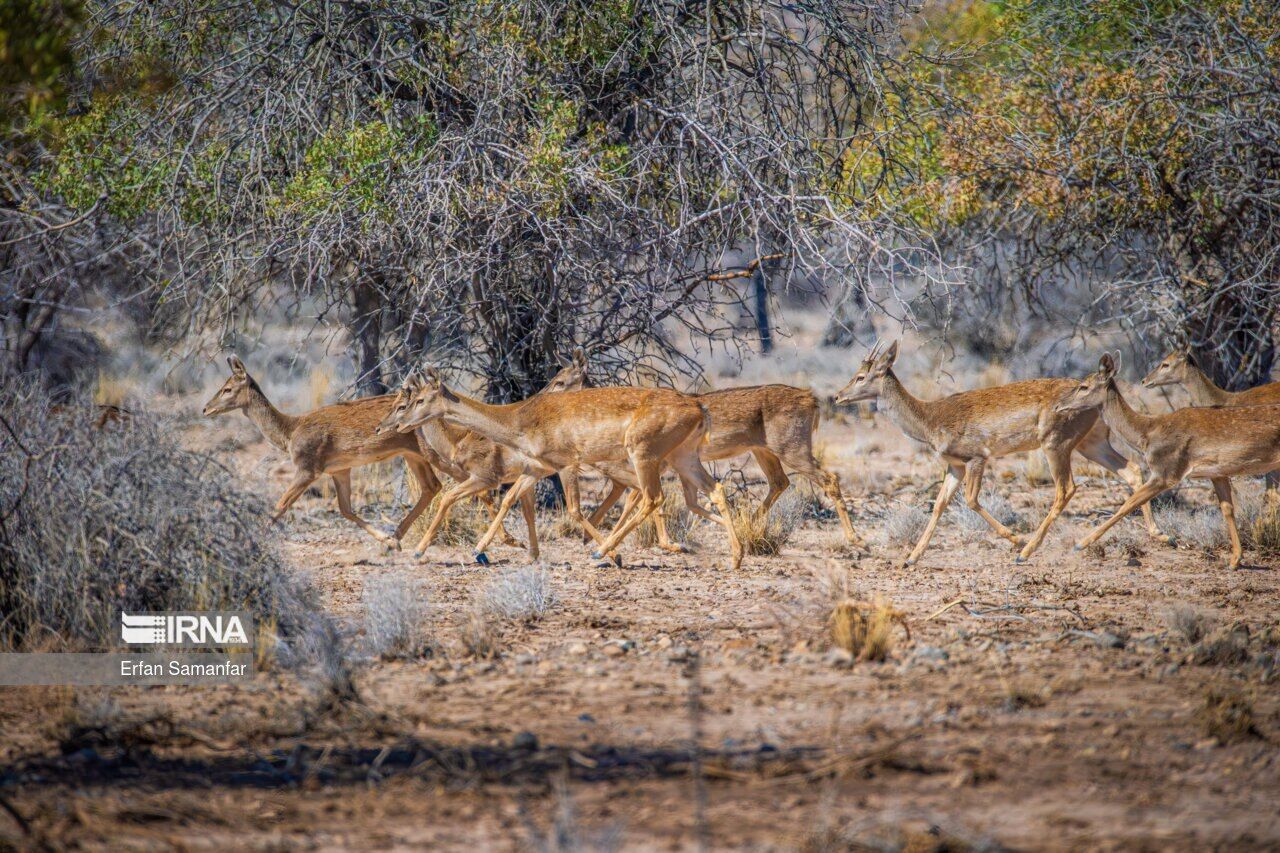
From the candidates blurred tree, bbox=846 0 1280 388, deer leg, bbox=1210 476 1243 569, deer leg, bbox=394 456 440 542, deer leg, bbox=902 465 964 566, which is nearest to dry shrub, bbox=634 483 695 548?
deer leg, bbox=394 456 440 542

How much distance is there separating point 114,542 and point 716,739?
4.30m

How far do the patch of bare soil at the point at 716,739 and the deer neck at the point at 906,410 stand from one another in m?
3.24

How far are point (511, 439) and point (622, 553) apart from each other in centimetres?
178

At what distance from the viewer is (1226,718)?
6.57 m

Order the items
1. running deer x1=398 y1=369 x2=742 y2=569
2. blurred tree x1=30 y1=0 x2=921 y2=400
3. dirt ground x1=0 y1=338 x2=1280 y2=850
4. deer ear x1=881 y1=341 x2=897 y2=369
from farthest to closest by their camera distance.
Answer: deer ear x1=881 y1=341 x2=897 y2=369 → running deer x1=398 y1=369 x2=742 y2=569 → blurred tree x1=30 y1=0 x2=921 y2=400 → dirt ground x1=0 y1=338 x2=1280 y2=850

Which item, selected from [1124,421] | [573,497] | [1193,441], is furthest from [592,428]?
[1193,441]

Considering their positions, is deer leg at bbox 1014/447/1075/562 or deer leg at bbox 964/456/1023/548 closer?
deer leg at bbox 964/456/1023/548

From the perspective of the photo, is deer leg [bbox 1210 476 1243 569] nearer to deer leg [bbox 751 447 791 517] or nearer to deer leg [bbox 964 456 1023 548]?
deer leg [bbox 964 456 1023 548]

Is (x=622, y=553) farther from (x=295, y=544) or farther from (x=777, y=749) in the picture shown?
(x=777, y=749)

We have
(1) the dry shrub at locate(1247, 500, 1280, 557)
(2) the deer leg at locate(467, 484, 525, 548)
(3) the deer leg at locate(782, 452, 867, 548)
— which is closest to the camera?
(1) the dry shrub at locate(1247, 500, 1280, 557)

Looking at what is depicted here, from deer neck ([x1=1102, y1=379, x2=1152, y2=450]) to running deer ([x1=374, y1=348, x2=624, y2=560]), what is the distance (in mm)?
5234

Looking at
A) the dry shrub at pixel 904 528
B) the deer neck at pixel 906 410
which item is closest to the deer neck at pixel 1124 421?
the deer neck at pixel 906 410

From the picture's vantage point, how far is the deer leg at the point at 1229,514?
469 inches

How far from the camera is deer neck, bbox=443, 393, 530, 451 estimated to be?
1221 cm
